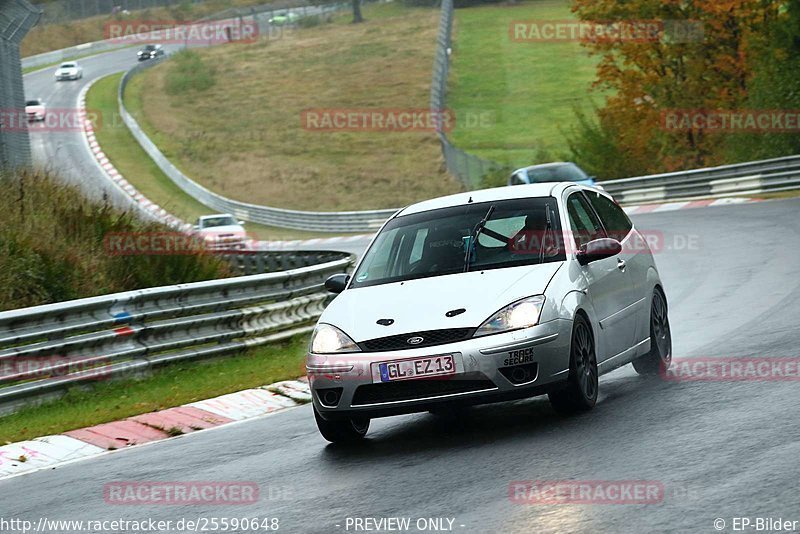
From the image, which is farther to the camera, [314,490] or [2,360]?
[2,360]

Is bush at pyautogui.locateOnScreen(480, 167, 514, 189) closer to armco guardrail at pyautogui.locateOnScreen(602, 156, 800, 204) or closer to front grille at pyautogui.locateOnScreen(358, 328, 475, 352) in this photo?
→ armco guardrail at pyautogui.locateOnScreen(602, 156, 800, 204)

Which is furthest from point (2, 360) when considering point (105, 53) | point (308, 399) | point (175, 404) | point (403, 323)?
point (105, 53)

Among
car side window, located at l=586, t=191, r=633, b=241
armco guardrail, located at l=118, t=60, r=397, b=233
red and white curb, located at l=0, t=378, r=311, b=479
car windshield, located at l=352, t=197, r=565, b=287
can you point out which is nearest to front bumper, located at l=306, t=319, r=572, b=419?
car windshield, located at l=352, t=197, r=565, b=287

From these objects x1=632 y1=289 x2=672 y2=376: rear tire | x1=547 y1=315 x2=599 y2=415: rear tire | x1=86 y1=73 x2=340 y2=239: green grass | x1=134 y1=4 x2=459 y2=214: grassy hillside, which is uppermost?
x1=547 y1=315 x2=599 y2=415: rear tire

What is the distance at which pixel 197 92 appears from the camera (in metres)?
86.9

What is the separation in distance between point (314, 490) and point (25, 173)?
11835mm

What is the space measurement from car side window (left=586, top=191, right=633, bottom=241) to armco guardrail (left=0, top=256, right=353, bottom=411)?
4.93 meters

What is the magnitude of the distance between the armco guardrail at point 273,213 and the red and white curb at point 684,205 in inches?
411

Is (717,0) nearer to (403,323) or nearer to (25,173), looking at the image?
(25,173)

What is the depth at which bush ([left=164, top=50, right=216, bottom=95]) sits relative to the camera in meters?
85.8

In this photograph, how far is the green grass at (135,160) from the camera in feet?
164

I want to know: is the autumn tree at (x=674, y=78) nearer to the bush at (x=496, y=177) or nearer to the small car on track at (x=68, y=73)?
the bush at (x=496, y=177)

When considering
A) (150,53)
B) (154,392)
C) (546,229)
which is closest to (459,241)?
(546,229)

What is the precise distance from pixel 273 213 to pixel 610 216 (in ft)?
130
